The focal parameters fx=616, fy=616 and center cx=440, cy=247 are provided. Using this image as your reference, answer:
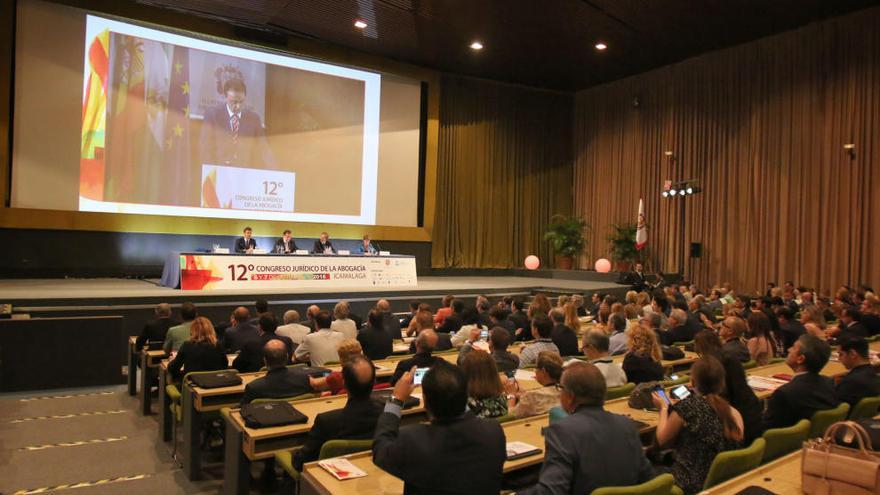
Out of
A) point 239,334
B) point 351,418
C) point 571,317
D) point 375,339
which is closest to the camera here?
point 351,418

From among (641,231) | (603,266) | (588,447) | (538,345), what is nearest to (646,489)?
(588,447)

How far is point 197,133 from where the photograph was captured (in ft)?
37.6

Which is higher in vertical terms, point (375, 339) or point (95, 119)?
point (95, 119)

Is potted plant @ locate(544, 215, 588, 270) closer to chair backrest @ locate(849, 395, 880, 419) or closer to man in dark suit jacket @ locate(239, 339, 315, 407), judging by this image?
chair backrest @ locate(849, 395, 880, 419)

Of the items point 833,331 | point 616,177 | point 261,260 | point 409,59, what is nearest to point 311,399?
point 833,331

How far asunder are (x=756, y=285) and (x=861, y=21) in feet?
17.1

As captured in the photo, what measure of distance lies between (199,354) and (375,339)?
1382 millimetres

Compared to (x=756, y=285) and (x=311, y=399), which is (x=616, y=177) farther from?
(x=311, y=399)

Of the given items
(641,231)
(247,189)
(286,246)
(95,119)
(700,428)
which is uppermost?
(95,119)

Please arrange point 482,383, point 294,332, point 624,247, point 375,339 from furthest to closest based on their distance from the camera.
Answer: point 624,247 → point 294,332 → point 375,339 → point 482,383

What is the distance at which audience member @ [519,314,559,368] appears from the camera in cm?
451

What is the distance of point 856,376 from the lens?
140 inches

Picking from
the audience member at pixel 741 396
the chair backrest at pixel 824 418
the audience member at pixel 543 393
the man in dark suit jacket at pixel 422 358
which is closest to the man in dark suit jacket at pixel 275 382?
the man in dark suit jacket at pixel 422 358

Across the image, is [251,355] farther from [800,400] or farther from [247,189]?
[247,189]
